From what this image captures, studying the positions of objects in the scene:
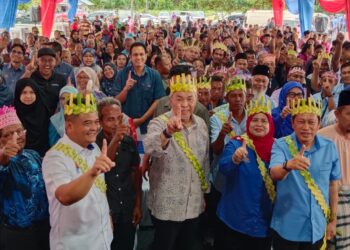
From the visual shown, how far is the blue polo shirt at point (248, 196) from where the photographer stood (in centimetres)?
293

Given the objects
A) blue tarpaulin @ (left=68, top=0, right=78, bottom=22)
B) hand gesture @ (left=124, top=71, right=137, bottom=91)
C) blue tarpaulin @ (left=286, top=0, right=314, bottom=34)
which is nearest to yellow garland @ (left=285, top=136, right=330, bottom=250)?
hand gesture @ (left=124, top=71, right=137, bottom=91)

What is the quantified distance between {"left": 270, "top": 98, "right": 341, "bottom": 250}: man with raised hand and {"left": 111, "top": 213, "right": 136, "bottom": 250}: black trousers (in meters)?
1.03

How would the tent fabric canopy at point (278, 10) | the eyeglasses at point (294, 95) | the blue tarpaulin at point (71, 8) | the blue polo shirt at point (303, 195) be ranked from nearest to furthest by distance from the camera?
the blue polo shirt at point (303, 195)
the eyeglasses at point (294, 95)
the tent fabric canopy at point (278, 10)
the blue tarpaulin at point (71, 8)

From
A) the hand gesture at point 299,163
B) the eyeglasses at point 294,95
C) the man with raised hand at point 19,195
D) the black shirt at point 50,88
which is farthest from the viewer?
the black shirt at point 50,88

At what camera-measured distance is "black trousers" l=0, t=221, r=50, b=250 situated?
2.64 metres

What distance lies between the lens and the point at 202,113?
3.59 meters

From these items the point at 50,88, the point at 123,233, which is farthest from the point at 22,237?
the point at 50,88

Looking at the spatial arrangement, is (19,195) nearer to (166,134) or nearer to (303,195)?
(166,134)

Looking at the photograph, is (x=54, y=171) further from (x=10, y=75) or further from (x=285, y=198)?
(x=10, y=75)

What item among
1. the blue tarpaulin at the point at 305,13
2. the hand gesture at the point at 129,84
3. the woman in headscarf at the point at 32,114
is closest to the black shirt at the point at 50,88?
the woman in headscarf at the point at 32,114

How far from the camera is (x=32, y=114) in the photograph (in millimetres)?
3998

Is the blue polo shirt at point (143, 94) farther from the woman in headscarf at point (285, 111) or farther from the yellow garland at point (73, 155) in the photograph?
the yellow garland at point (73, 155)

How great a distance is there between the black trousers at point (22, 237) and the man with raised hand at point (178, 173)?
Result: 2.52ft

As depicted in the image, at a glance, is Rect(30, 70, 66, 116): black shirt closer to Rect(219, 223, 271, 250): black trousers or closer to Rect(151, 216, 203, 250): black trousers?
Rect(151, 216, 203, 250): black trousers
